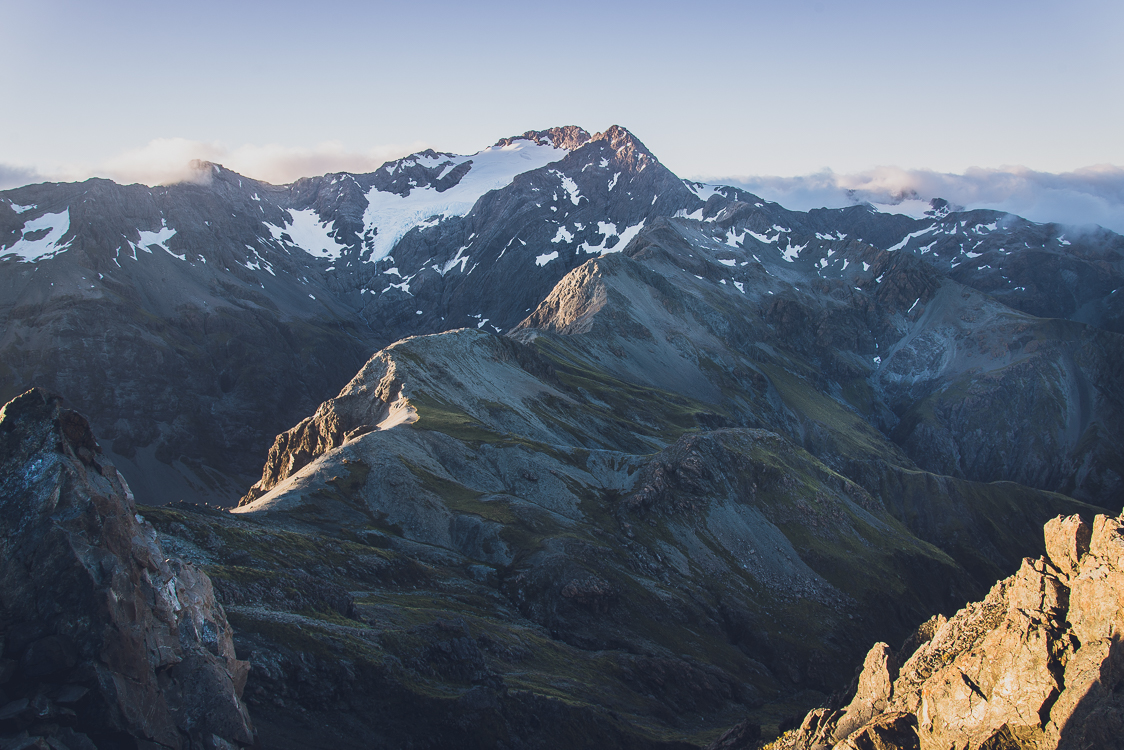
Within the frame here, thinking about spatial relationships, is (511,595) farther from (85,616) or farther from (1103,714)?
(1103,714)

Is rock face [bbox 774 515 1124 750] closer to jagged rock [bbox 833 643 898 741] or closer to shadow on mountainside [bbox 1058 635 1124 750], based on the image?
shadow on mountainside [bbox 1058 635 1124 750]

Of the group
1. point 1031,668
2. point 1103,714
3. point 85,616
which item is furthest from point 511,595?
point 1103,714

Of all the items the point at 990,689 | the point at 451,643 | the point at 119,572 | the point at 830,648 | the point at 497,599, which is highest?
the point at 119,572

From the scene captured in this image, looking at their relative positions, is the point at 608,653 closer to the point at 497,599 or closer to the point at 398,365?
the point at 497,599

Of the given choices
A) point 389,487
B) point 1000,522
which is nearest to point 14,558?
point 389,487

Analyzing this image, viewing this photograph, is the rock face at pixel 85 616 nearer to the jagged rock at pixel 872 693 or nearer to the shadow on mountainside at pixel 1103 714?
the jagged rock at pixel 872 693

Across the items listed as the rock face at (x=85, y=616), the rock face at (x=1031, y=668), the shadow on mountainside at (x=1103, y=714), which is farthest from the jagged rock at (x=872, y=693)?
the rock face at (x=85, y=616)

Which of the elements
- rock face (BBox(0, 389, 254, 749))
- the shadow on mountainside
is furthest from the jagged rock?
rock face (BBox(0, 389, 254, 749))
